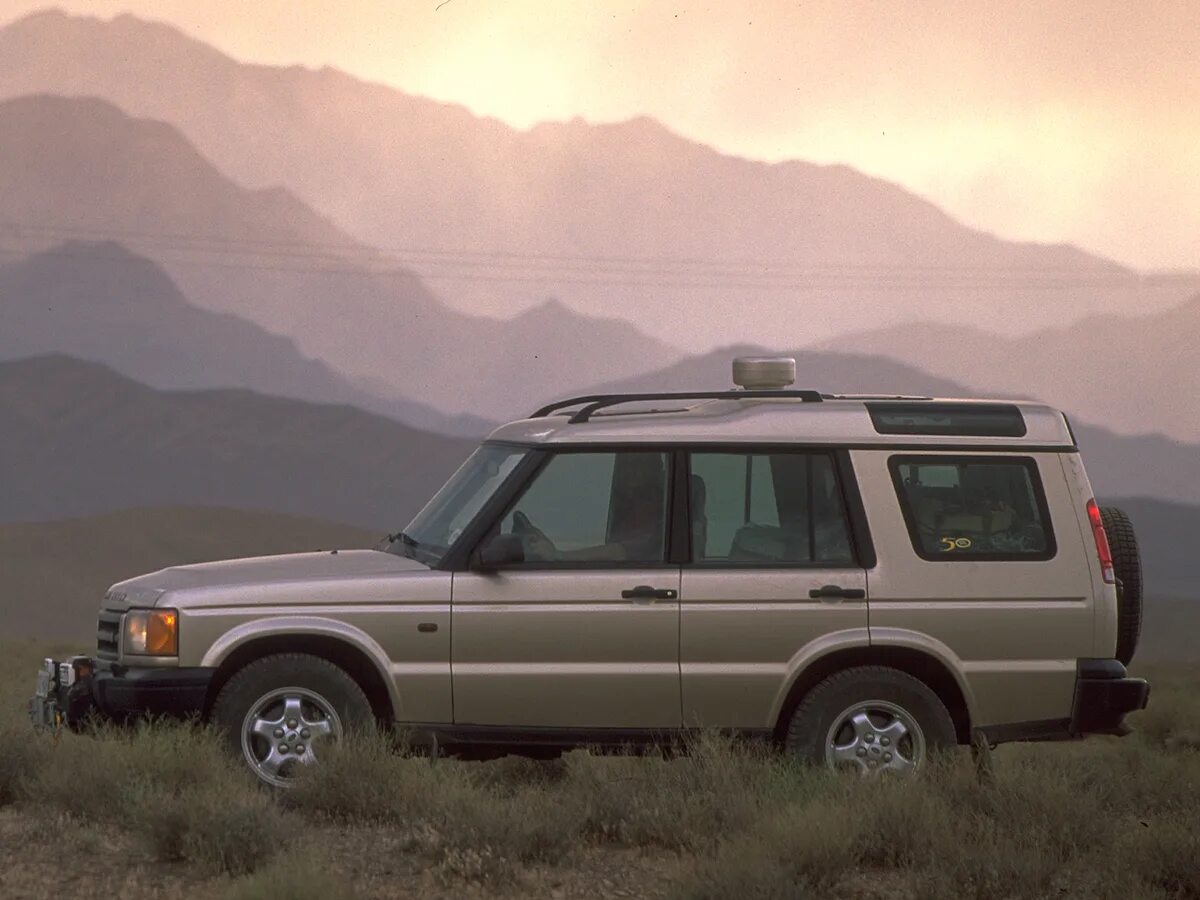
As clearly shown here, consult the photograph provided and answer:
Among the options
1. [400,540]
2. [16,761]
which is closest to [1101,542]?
[400,540]

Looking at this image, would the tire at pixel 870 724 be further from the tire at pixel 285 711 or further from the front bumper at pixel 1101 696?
the tire at pixel 285 711

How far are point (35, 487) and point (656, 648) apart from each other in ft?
323

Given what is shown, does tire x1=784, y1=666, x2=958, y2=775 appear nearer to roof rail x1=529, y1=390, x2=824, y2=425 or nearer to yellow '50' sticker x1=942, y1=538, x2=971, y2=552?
yellow '50' sticker x1=942, y1=538, x2=971, y2=552

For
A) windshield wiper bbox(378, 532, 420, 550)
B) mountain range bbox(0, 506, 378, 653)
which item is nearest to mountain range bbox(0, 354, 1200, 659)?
mountain range bbox(0, 506, 378, 653)

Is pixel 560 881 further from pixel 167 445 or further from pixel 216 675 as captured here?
pixel 167 445

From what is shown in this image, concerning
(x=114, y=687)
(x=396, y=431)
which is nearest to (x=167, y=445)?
(x=396, y=431)

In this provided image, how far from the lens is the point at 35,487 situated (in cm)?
10319

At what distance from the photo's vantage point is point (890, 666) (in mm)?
9852

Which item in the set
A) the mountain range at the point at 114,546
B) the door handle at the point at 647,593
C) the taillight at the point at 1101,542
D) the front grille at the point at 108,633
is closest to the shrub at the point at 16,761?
the front grille at the point at 108,633

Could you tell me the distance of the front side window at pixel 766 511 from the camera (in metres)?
9.82

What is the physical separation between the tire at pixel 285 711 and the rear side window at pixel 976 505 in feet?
9.77

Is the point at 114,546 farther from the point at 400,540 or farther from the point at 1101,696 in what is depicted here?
the point at 1101,696

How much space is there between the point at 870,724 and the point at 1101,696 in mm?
1190

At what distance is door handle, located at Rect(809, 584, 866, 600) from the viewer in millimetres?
9695
